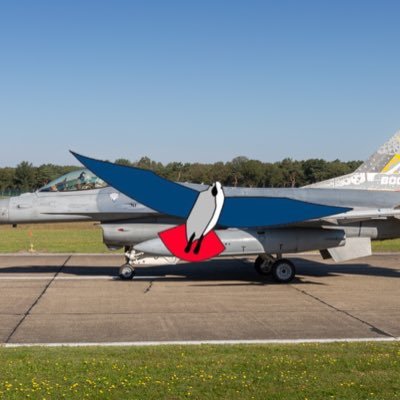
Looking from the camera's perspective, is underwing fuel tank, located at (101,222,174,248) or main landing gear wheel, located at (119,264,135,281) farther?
main landing gear wheel, located at (119,264,135,281)

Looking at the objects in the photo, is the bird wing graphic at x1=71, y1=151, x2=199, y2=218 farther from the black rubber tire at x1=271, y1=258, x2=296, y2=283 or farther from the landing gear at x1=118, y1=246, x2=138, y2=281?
the black rubber tire at x1=271, y1=258, x2=296, y2=283

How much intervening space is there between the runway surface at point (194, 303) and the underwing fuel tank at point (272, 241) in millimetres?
985

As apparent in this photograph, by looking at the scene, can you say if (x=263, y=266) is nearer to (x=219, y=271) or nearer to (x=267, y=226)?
(x=219, y=271)

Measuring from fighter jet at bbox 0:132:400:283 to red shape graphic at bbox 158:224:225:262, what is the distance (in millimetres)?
2854

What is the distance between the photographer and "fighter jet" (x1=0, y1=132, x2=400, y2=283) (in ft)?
51.3

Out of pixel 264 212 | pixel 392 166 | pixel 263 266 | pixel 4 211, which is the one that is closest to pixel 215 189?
pixel 264 212

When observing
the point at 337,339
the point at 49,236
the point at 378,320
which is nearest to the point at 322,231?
the point at 378,320

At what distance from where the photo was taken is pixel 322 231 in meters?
16.0

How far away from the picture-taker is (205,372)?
7.25 metres

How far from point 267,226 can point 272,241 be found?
115 centimetres

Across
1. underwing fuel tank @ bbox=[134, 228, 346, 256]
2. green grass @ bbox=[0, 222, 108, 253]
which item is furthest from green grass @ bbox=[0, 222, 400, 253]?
underwing fuel tank @ bbox=[134, 228, 346, 256]

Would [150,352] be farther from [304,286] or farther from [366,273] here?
[366,273]

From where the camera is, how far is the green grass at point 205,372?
648cm

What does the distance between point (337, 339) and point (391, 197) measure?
8837 mm
